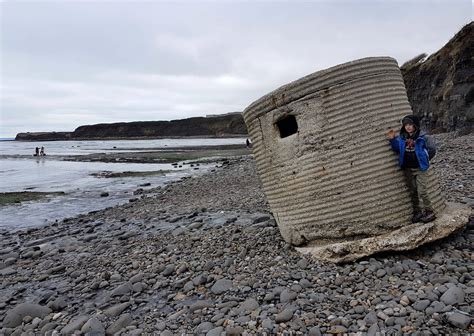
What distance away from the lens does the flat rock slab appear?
488 cm

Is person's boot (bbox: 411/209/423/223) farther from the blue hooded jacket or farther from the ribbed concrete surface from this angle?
the blue hooded jacket

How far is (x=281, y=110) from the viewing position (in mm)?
5484

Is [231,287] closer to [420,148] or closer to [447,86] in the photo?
[420,148]

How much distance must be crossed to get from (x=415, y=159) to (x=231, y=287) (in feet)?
8.81

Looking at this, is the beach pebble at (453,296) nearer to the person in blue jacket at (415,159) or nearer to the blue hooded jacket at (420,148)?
the person in blue jacket at (415,159)

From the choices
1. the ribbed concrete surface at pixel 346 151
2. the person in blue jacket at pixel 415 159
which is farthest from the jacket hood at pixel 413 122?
the ribbed concrete surface at pixel 346 151

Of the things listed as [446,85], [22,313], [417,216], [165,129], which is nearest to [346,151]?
[417,216]

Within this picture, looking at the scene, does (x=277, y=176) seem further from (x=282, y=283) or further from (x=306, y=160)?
(x=282, y=283)

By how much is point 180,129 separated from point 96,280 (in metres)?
142

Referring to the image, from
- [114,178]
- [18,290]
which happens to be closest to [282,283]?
[18,290]

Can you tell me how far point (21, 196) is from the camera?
1834cm

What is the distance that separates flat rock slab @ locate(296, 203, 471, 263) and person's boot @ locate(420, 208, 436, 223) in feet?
0.19

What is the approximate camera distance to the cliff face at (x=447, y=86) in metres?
24.1

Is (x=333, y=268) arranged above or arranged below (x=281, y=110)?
below
